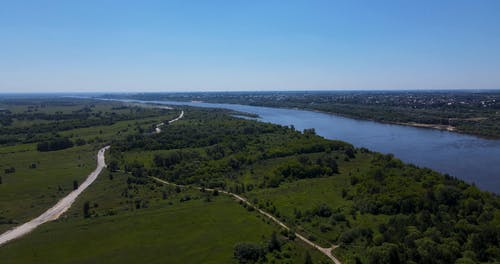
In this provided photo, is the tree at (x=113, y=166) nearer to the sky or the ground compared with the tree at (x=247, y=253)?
nearer to the sky

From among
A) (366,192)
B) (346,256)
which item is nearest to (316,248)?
(346,256)

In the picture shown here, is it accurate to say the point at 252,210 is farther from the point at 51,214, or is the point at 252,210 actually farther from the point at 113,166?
the point at 113,166

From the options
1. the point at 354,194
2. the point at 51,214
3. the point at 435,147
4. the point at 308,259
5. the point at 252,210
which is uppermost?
the point at 435,147

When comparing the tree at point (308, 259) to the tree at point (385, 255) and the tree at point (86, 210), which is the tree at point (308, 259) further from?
the tree at point (86, 210)

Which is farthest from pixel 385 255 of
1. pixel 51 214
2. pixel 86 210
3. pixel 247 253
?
pixel 51 214

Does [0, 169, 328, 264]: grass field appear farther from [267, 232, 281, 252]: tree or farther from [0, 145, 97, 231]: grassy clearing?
[0, 145, 97, 231]: grassy clearing

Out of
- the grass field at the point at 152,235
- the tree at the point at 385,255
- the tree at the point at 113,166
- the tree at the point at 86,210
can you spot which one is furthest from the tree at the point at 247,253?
the tree at the point at 113,166

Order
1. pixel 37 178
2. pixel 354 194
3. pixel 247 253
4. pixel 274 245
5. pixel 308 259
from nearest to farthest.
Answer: pixel 308 259 → pixel 247 253 → pixel 274 245 → pixel 354 194 → pixel 37 178
